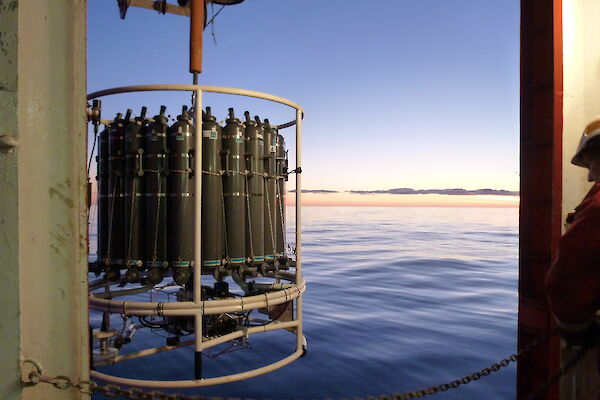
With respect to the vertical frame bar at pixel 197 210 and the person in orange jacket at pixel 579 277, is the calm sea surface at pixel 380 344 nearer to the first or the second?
the vertical frame bar at pixel 197 210

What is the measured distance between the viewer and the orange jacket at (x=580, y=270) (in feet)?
8.91

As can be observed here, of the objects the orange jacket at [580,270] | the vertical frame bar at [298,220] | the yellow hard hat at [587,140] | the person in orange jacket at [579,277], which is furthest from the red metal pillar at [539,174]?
the vertical frame bar at [298,220]

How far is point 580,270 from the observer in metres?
2.74

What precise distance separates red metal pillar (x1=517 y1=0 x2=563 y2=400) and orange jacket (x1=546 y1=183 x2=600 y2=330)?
1990 millimetres

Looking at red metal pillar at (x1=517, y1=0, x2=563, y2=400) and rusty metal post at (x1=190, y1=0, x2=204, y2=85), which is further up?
rusty metal post at (x1=190, y1=0, x2=204, y2=85)

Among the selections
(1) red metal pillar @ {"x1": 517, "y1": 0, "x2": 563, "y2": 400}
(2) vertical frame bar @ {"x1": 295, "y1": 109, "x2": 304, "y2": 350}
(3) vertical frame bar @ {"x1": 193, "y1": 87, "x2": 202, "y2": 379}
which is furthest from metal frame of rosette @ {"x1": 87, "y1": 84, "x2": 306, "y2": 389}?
(1) red metal pillar @ {"x1": 517, "y1": 0, "x2": 563, "y2": 400}

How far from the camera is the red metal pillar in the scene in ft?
15.6

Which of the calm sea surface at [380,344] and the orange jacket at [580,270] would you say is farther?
the calm sea surface at [380,344]

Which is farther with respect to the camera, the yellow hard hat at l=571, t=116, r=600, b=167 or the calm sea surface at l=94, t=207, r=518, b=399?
the calm sea surface at l=94, t=207, r=518, b=399

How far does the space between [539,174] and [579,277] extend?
247 centimetres

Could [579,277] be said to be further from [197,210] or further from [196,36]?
[196,36]

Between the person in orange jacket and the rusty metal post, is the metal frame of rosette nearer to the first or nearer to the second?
the rusty metal post

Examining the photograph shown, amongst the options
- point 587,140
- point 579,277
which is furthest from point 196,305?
point 587,140

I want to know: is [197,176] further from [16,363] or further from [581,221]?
[581,221]
